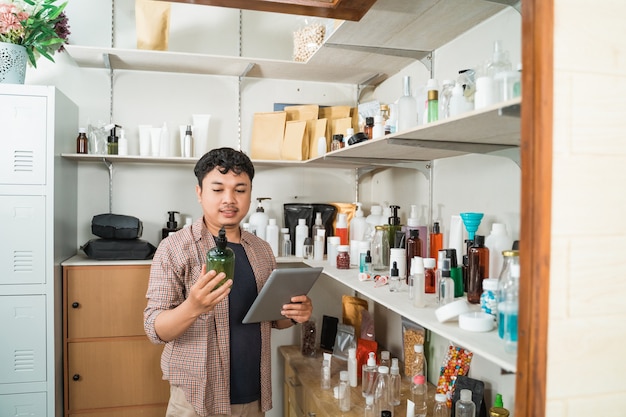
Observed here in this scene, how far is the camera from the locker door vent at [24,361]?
2.35m

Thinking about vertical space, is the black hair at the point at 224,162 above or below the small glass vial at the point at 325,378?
above

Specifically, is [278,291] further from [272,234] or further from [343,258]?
[272,234]

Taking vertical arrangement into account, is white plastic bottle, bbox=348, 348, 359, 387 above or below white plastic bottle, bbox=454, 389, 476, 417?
below

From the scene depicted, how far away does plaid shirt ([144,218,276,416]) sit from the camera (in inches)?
73.7

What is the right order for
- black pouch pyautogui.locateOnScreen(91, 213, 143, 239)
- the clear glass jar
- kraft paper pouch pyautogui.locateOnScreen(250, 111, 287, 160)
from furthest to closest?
kraft paper pouch pyautogui.locateOnScreen(250, 111, 287, 160)
black pouch pyautogui.locateOnScreen(91, 213, 143, 239)
the clear glass jar

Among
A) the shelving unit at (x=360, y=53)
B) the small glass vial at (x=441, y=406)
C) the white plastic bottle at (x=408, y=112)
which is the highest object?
the shelving unit at (x=360, y=53)

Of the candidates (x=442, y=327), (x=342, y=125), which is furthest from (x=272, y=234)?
(x=442, y=327)

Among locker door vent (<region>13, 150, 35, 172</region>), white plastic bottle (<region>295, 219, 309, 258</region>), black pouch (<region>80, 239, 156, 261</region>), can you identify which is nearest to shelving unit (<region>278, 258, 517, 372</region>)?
white plastic bottle (<region>295, 219, 309, 258</region>)

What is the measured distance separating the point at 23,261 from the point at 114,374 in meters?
0.74

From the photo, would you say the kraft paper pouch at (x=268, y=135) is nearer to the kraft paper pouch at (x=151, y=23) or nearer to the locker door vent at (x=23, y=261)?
the kraft paper pouch at (x=151, y=23)

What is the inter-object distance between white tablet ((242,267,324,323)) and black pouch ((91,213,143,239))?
99 cm

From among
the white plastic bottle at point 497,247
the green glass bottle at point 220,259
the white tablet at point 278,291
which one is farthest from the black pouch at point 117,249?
the white plastic bottle at point 497,247

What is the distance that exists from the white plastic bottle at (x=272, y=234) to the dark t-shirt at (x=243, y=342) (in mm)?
678

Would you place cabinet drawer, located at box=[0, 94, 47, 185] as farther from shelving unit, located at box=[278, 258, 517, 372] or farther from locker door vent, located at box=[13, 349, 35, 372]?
shelving unit, located at box=[278, 258, 517, 372]
